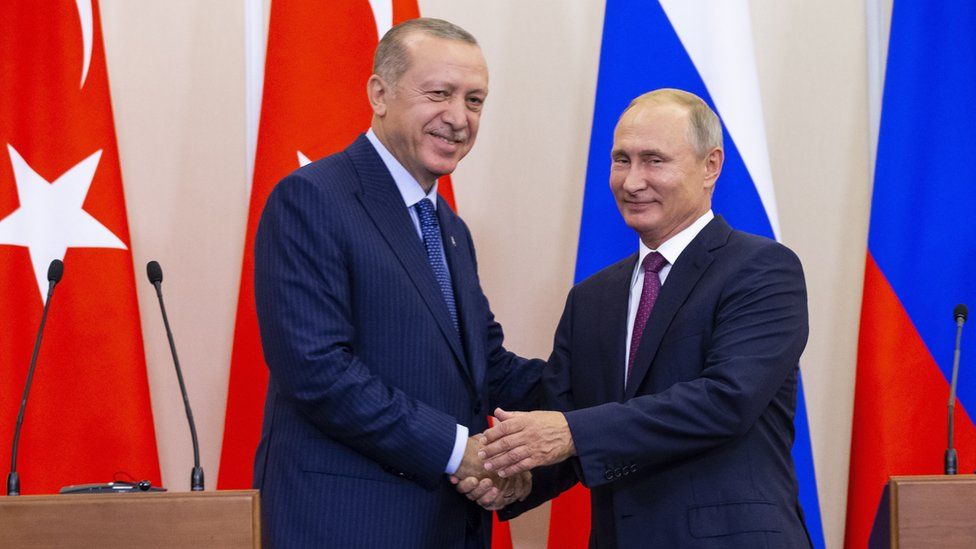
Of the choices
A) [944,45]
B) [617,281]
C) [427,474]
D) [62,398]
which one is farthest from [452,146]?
[944,45]

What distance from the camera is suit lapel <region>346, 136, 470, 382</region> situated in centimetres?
265

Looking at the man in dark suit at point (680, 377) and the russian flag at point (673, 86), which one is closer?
the man in dark suit at point (680, 377)

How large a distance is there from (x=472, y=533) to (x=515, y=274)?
5.00ft

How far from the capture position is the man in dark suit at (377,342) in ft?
8.21

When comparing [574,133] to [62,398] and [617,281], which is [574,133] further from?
[62,398]

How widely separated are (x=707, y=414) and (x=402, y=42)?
1.24m

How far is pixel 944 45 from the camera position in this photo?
3.67 m

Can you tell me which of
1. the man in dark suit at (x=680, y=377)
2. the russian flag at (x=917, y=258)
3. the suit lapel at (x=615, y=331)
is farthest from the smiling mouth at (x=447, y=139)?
the russian flag at (x=917, y=258)

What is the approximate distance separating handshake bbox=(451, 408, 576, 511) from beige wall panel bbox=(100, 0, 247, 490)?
1.65 metres

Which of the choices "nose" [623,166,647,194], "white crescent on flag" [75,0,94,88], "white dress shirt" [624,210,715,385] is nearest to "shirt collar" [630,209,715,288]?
"white dress shirt" [624,210,715,385]

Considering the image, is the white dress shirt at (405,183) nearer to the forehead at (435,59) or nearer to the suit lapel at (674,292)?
the forehead at (435,59)

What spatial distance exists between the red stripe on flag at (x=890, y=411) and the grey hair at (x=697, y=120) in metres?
1.13

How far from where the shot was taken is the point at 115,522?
81.6 inches

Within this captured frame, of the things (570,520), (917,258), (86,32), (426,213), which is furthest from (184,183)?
(917,258)
